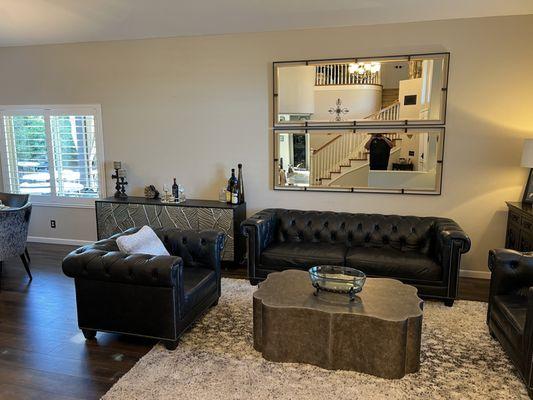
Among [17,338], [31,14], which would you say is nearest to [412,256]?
[17,338]

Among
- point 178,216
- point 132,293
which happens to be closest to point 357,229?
point 178,216

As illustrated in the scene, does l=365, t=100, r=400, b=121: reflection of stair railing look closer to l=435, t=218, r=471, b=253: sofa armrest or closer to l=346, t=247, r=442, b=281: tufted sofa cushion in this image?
l=435, t=218, r=471, b=253: sofa armrest

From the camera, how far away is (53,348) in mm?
3260

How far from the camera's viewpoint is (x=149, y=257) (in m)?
3.17

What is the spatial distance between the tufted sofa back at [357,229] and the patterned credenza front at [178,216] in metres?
0.55

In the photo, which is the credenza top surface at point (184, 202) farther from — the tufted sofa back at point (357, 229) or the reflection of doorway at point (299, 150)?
the reflection of doorway at point (299, 150)

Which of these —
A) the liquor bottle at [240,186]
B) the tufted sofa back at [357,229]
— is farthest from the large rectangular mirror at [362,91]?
the tufted sofa back at [357,229]

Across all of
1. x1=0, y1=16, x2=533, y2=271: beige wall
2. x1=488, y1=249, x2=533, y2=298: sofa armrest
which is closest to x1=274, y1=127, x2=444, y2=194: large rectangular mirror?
x1=0, y1=16, x2=533, y2=271: beige wall

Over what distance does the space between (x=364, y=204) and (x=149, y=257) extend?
2.93 m

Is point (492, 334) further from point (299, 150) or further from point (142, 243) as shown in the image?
point (142, 243)

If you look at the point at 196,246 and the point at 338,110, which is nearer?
the point at 196,246

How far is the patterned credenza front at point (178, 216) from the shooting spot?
16.6ft

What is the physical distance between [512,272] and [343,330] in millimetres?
1474

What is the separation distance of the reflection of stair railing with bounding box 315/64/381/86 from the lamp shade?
1.69 m
